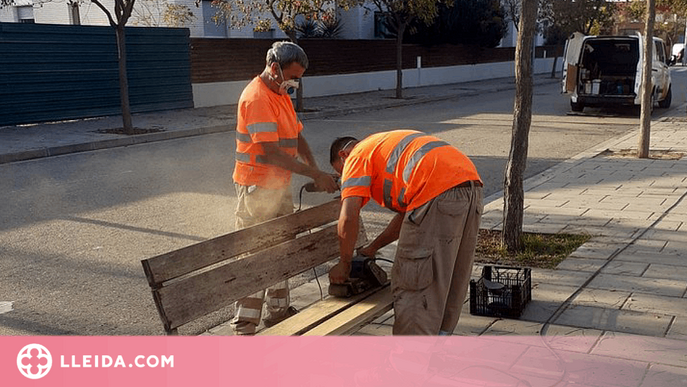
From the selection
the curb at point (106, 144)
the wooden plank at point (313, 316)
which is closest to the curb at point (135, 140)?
the curb at point (106, 144)

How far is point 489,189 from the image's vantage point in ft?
34.7

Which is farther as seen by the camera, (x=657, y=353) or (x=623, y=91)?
(x=623, y=91)

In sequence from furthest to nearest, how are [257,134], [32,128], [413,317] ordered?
1. [32,128]
2. [257,134]
3. [413,317]

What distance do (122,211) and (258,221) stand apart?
4.69 meters

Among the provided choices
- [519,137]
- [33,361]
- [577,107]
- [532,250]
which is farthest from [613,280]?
[577,107]

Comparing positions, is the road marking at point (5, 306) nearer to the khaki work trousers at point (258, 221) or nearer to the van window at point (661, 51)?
the khaki work trousers at point (258, 221)

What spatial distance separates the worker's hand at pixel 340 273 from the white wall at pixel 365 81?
65.2ft

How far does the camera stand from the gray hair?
4.63m

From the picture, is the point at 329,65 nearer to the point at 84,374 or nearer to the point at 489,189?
the point at 489,189

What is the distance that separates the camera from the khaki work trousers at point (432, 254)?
396 centimetres

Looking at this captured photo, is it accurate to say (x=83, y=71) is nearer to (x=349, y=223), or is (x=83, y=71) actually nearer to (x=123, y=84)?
(x=123, y=84)

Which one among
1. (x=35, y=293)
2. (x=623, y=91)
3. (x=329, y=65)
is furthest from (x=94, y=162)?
(x=329, y=65)

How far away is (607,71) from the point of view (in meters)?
22.1

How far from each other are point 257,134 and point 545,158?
9.63 metres
